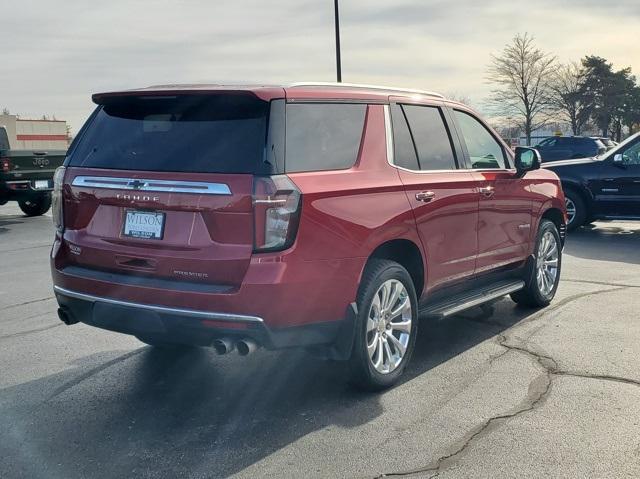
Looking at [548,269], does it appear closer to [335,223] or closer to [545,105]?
[335,223]

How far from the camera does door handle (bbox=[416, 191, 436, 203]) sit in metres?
4.68

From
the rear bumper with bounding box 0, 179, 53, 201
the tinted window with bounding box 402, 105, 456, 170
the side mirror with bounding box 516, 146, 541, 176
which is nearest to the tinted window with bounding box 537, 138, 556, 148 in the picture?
the rear bumper with bounding box 0, 179, 53, 201

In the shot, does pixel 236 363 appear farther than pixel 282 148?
Yes

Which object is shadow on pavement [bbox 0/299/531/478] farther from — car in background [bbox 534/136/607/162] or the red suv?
car in background [bbox 534/136/607/162]

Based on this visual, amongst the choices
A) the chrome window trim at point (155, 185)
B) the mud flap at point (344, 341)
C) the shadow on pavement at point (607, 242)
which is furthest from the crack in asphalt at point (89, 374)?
the shadow on pavement at point (607, 242)

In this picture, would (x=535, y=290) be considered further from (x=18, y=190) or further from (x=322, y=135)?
(x=18, y=190)

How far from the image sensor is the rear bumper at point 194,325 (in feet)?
12.1

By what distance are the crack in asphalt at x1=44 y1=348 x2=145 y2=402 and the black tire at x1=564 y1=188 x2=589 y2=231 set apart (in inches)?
336

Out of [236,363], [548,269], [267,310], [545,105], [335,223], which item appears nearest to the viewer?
[267,310]

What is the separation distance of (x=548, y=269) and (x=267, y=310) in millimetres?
3876

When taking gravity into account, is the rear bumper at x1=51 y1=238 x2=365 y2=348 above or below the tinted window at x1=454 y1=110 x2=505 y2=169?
below

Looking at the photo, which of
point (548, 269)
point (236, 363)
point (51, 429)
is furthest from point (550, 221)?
point (51, 429)

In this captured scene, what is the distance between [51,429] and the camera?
3883 mm

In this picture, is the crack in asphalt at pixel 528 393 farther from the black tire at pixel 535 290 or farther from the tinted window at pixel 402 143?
the tinted window at pixel 402 143
